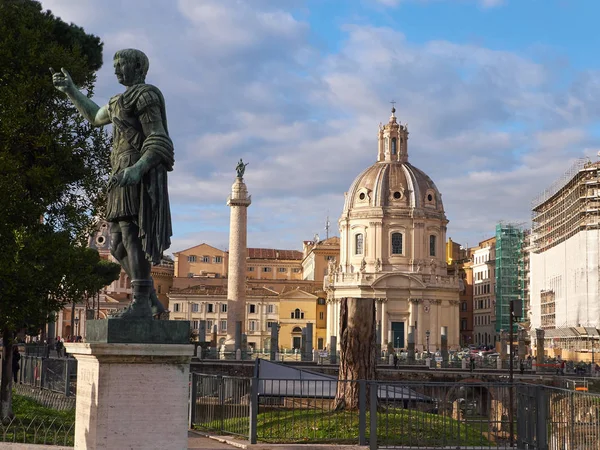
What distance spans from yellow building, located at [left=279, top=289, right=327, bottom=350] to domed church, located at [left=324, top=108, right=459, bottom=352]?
29.7 ft

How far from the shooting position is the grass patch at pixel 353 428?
12.9 metres

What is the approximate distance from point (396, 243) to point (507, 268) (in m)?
12.9

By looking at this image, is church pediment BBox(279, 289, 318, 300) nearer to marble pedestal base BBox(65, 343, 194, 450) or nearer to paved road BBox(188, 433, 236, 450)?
paved road BBox(188, 433, 236, 450)

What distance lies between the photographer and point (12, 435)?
11828mm

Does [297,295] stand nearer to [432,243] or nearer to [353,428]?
[432,243]

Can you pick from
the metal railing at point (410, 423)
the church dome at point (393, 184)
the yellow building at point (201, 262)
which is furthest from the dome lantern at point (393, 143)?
the metal railing at point (410, 423)

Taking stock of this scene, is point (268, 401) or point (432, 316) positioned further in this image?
point (432, 316)

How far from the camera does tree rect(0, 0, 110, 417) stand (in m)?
14.3

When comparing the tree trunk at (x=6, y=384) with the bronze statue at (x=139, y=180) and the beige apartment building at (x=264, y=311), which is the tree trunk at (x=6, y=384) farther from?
the beige apartment building at (x=264, y=311)

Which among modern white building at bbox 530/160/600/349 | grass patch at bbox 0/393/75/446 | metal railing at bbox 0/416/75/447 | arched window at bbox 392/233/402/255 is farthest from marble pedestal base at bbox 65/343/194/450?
arched window at bbox 392/233/402/255

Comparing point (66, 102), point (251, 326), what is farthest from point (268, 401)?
point (251, 326)

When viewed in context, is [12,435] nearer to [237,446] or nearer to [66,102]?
[237,446]

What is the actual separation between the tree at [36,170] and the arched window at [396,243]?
212ft

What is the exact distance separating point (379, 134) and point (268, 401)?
69.3 metres
